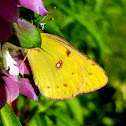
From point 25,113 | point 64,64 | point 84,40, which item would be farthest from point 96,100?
point 64,64

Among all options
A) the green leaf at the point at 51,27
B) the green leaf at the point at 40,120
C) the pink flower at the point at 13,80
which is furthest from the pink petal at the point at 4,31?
the green leaf at the point at 40,120

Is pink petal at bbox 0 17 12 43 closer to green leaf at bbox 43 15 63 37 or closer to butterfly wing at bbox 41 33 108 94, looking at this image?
green leaf at bbox 43 15 63 37

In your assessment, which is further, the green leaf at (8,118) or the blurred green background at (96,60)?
the blurred green background at (96,60)

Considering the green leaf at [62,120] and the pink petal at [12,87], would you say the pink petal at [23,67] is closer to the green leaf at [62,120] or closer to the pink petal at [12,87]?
the pink petal at [12,87]

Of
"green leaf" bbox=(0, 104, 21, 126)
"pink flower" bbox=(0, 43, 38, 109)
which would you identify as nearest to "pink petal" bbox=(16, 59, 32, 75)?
"pink flower" bbox=(0, 43, 38, 109)

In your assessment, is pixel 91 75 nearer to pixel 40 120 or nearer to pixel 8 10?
pixel 40 120
